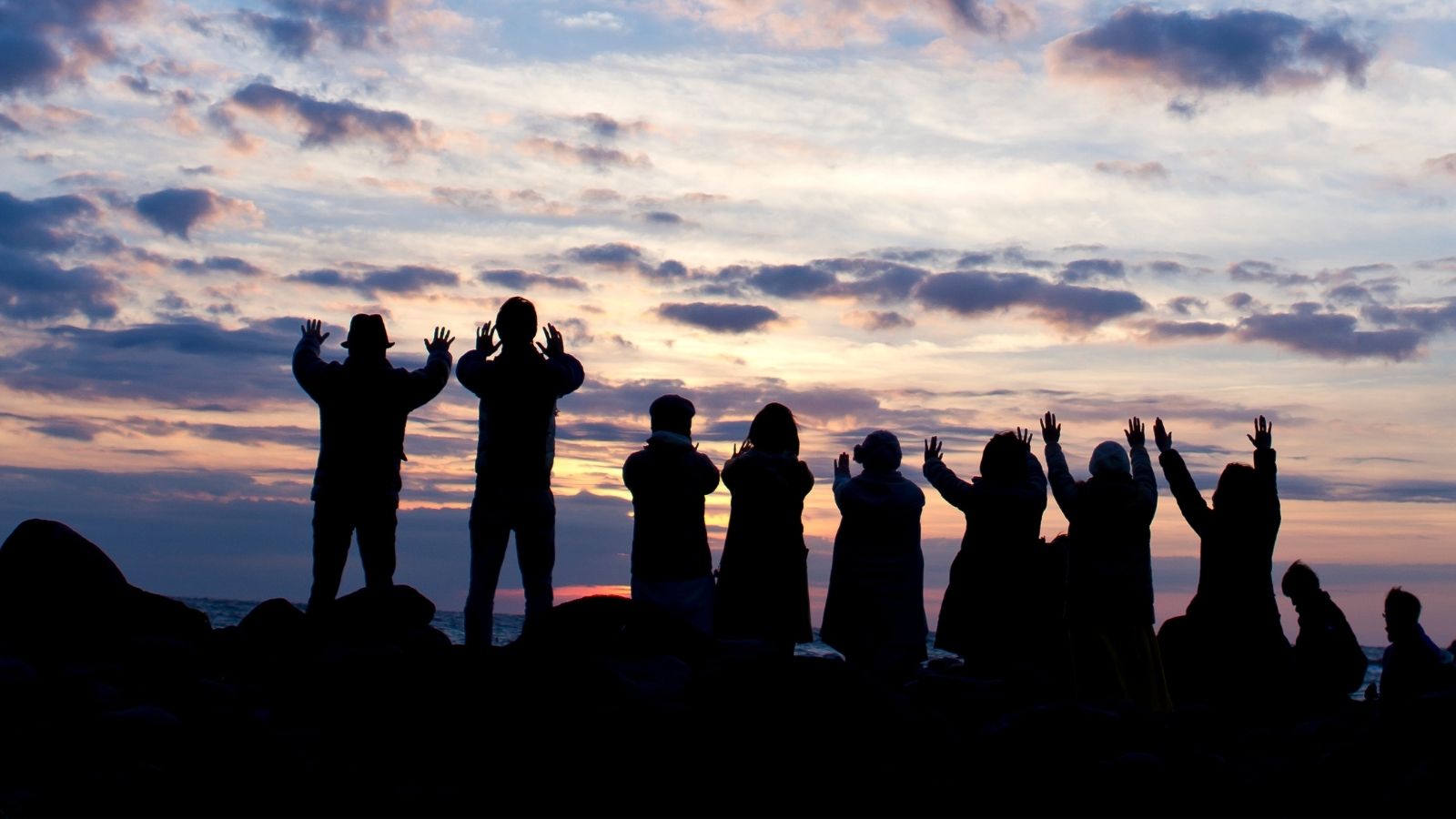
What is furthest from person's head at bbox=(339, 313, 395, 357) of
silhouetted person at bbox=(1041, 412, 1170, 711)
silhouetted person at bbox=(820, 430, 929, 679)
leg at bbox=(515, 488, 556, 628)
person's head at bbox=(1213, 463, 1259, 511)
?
person's head at bbox=(1213, 463, 1259, 511)

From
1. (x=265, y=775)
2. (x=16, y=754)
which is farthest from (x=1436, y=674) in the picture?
(x=16, y=754)

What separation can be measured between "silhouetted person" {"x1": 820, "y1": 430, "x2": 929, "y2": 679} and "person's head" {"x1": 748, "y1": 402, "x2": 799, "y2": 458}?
630mm

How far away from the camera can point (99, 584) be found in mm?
12891

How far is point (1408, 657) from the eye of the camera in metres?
11.7

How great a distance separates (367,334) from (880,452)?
4036 millimetres

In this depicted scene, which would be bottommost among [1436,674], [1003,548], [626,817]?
[626,817]

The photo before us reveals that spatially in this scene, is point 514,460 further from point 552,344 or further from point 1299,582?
point 1299,582

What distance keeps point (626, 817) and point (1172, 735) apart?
3.83 meters

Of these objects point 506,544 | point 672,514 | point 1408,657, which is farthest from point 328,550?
point 1408,657

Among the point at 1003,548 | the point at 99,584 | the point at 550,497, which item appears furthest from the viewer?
the point at 99,584

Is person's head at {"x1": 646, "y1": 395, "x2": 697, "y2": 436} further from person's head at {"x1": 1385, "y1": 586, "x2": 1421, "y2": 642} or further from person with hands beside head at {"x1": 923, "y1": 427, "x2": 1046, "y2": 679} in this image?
person's head at {"x1": 1385, "y1": 586, "x2": 1421, "y2": 642}

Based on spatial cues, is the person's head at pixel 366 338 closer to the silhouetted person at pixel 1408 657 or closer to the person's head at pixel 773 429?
the person's head at pixel 773 429

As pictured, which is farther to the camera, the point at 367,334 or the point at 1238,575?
the point at 1238,575

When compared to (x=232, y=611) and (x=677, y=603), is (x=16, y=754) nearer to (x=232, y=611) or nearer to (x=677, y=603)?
(x=677, y=603)
